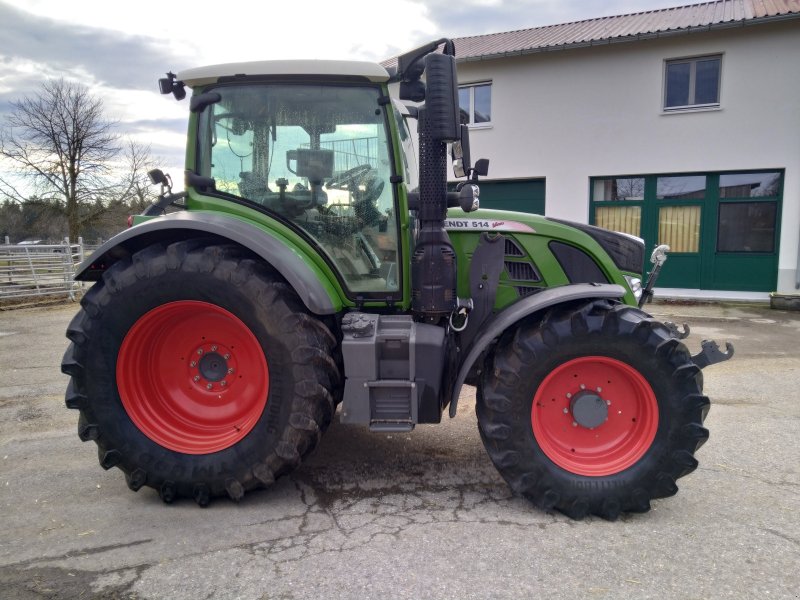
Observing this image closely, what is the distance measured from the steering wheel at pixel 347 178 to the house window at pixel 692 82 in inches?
446

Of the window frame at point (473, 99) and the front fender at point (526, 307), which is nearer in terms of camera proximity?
the front fender at point (526, 307)

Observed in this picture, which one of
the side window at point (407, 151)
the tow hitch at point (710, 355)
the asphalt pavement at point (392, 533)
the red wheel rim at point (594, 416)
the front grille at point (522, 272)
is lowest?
the asphalt pavement at point (392, 533)

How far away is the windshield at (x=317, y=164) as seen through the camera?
11.0 feet

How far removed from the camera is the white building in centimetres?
1162

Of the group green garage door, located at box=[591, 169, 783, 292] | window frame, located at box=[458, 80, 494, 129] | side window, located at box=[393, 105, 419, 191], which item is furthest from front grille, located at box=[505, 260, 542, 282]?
window frame, located at box=[458, 80, 494, 129]

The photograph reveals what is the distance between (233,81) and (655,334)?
278 centimetres

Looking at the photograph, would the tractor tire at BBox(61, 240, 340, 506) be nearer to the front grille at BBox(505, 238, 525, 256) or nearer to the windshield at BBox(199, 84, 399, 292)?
the windshield at BBox(199, 84, 399, 292)

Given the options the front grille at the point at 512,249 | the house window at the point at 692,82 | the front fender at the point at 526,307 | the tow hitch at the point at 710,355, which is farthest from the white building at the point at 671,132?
the front fender at the point at 526,307

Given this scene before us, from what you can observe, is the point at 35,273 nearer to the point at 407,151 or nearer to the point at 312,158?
the point at 312,158

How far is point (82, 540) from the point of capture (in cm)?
287

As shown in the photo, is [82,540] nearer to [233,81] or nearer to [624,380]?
[233,81]

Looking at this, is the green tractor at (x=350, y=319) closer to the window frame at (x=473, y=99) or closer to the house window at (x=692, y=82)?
the house window at (x=692, y=82)

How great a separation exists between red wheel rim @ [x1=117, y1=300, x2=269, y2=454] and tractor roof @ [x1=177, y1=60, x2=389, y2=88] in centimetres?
137

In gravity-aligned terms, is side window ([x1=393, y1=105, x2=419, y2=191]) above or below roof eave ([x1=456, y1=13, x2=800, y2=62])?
below
